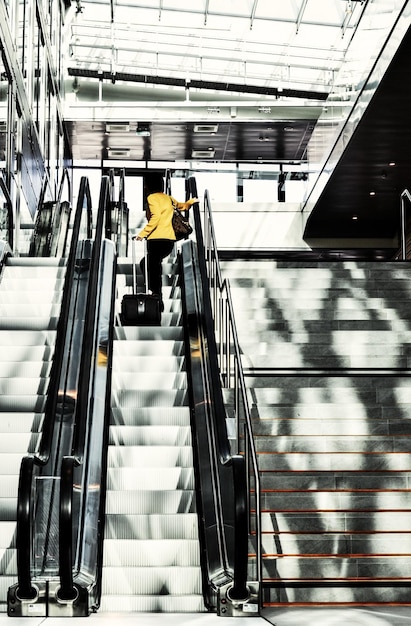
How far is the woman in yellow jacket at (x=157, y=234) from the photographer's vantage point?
10.5m

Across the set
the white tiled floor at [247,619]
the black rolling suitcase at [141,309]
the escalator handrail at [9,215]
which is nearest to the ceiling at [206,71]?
the escalator handrail at [9,215]

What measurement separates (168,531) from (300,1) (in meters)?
18.0

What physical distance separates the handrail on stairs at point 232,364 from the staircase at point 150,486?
0.45 m

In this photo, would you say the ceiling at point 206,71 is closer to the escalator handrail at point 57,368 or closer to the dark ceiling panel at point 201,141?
the dark ceiling panel at point 201,141

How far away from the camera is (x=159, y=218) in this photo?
Result: 34.9 feet

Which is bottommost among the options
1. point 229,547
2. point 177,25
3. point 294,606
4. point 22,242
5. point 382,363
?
point 294,606

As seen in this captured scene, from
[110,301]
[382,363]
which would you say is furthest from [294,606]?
[382,363]

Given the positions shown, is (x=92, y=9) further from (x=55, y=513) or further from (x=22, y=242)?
(x=55, y=513)

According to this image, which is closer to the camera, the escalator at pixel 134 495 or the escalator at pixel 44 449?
the escalator at pixel 44 449

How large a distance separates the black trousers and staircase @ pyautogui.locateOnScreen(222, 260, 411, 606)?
3.86 feet

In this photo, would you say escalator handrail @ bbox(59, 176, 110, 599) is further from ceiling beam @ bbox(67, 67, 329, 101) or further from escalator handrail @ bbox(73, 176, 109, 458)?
ceiling beam @ bbox(67, 67, 329, 101)

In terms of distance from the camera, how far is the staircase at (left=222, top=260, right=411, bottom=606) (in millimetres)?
6855

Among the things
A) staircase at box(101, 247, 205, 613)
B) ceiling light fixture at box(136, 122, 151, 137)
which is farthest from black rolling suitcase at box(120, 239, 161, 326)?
ceiling light fixture at box(136, 122, 151, 137)

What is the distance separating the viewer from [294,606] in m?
6.48
